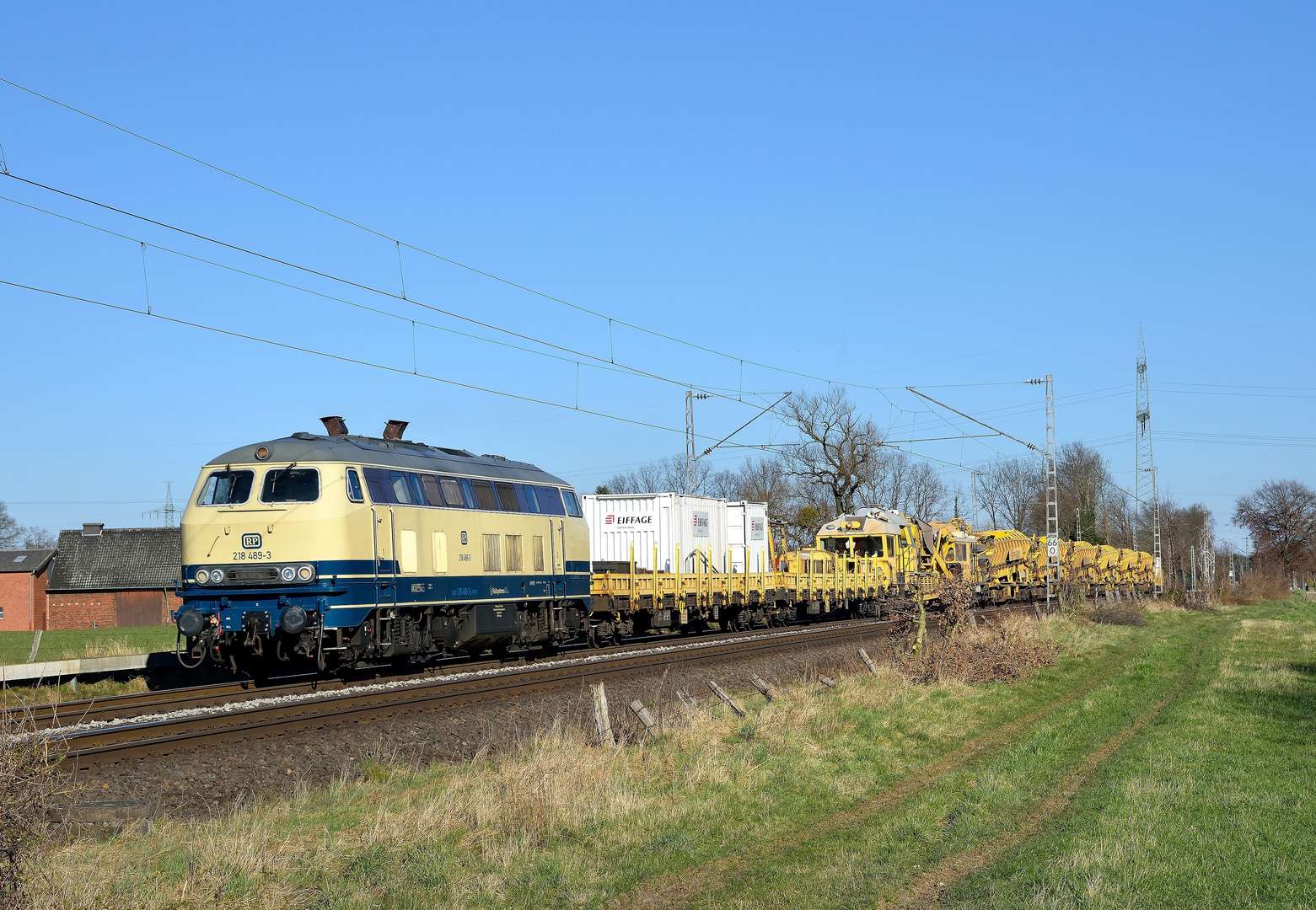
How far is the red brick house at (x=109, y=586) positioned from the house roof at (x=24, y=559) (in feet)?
2.65

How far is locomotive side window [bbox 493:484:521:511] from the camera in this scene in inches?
872

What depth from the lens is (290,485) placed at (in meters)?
17.7

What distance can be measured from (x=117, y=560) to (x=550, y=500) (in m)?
58.2

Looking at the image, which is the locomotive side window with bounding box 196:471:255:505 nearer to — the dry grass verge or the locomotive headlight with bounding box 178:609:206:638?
the locomotive headlight with bounding box 178:609:206:638

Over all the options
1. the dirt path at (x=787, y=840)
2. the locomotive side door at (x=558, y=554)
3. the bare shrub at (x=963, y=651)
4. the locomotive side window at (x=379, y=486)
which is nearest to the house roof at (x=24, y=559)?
the locomotive side door at (x=558, y=554)

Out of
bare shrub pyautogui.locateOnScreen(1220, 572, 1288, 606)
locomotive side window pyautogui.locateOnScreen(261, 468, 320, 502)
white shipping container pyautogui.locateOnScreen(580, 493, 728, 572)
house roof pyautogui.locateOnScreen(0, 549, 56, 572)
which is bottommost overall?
bare shrub pyautogui.locateOnScreen(1220, 572, 1288, 606)

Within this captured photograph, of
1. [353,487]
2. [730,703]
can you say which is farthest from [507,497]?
[730,703]

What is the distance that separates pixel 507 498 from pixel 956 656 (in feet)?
31.4

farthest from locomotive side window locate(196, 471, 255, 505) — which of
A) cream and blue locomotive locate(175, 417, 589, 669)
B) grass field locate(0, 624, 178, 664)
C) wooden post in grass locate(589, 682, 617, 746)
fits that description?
grass field locate(0, 624, 178, 664)

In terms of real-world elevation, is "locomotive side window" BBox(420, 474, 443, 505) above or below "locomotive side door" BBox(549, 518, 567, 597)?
above

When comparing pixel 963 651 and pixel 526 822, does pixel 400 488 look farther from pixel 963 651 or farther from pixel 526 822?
pixel 963 651

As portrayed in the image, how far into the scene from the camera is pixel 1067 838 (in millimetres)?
8570

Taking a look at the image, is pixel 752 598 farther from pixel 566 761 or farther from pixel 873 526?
pixel 566 761

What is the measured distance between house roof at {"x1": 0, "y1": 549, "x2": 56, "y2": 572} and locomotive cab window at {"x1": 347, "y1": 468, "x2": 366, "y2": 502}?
2455 inches
